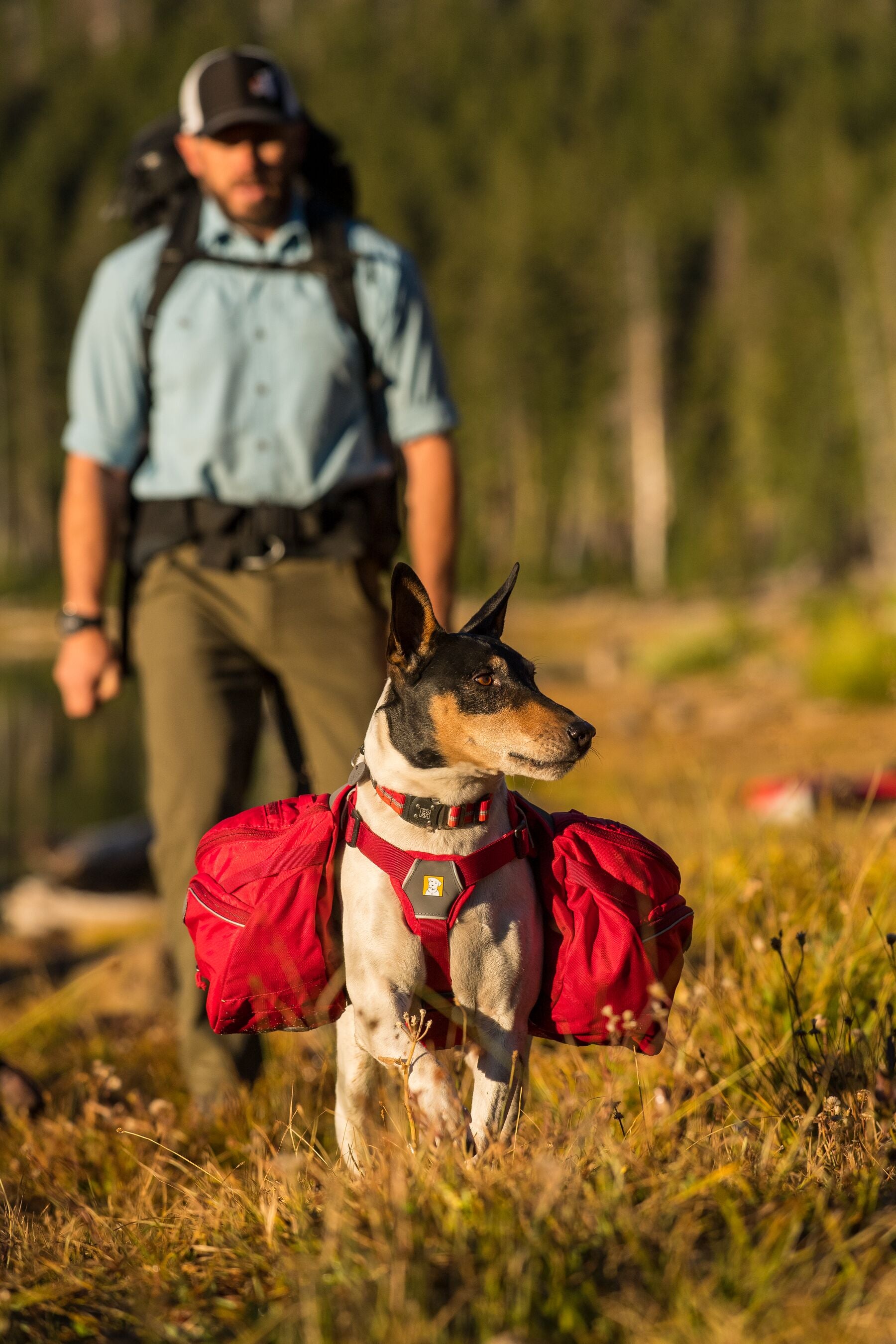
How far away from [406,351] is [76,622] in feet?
4.37

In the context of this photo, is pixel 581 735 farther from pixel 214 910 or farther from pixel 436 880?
pixel 214 910

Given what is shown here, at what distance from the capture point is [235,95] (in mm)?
3484

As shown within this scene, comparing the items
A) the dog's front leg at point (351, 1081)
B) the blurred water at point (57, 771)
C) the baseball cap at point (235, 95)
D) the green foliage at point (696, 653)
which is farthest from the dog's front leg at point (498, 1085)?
the green foliage at point (696, 653)

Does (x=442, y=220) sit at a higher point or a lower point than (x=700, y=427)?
higher

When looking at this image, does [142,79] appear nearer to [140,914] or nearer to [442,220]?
[442,220]

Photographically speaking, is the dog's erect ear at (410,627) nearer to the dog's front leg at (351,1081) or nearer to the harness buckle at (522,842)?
the harness buckle at (522,842)

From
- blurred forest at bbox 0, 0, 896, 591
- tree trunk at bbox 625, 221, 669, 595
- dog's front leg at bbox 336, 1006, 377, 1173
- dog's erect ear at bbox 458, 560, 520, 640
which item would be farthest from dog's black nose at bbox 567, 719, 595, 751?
tree trunk at bbox 625, 221, 669, 595

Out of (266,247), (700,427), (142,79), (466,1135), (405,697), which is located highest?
(142,79)

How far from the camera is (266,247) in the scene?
373 cm

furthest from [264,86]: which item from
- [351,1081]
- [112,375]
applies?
[351,1081]

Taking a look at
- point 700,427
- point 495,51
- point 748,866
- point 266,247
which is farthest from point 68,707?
point 495,51

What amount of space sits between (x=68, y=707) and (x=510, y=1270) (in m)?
2.45

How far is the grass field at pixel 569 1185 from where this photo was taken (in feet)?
5.65

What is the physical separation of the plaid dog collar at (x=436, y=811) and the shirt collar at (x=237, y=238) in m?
2.12
